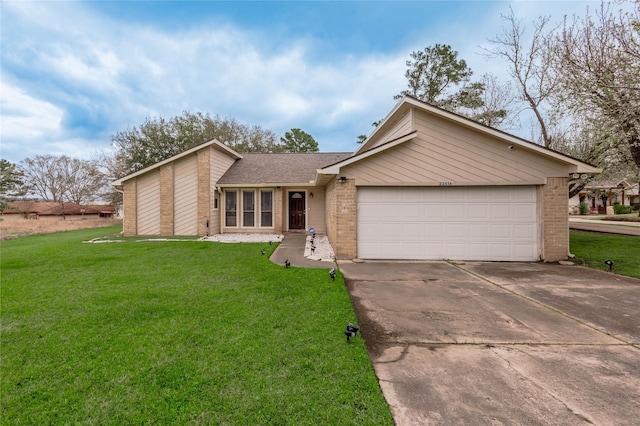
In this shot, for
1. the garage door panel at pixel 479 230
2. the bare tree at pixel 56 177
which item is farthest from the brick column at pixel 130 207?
the bare tree at pixel 56 177

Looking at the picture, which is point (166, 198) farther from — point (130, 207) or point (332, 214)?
point (332, 214)

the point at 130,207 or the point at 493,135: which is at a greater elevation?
the point at 493,135

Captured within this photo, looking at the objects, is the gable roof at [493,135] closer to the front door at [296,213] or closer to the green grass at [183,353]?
the green grass at [183,353]

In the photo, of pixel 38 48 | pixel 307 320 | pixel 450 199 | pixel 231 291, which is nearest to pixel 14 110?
pixel 38 48

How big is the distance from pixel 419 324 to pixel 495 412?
1.54 metres

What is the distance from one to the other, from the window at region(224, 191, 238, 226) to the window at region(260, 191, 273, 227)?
1.36m

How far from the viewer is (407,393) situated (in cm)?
222

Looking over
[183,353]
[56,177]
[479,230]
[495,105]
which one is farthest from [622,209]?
[56,177]

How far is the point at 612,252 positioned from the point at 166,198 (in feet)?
57.2

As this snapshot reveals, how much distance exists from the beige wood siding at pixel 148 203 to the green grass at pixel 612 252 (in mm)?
16419

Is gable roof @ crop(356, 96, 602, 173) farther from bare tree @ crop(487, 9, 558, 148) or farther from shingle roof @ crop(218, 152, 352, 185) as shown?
shingle roof @ crop(218, 152, 352, 185)

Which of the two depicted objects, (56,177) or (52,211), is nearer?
(52,211)

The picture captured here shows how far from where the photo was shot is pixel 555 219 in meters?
7.13

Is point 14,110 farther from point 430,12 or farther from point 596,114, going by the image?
point 596,114
